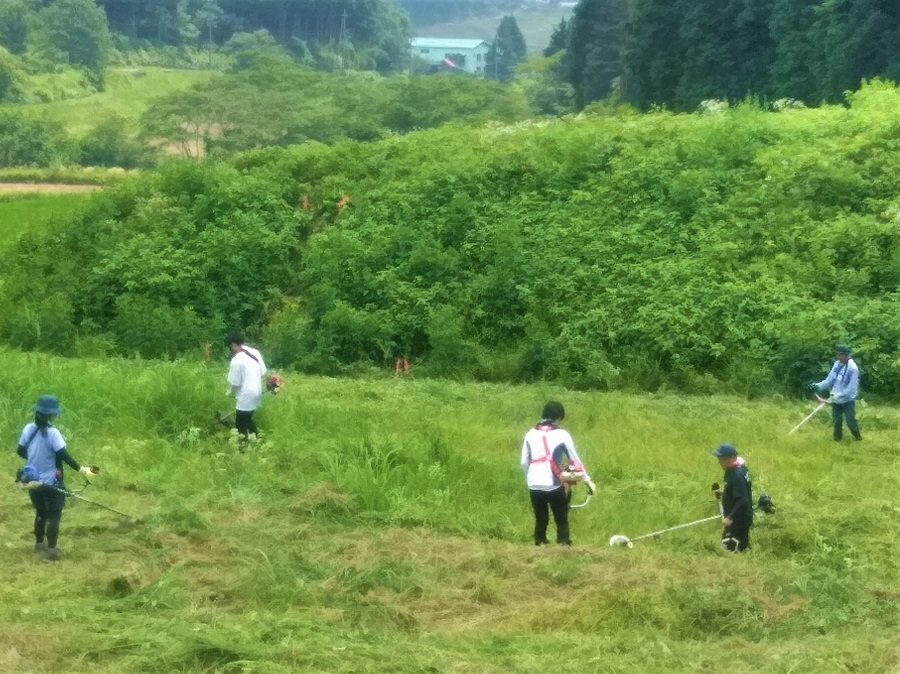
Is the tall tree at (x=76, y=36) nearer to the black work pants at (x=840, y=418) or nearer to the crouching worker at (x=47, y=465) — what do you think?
the black work pants at (x=840, y=418)

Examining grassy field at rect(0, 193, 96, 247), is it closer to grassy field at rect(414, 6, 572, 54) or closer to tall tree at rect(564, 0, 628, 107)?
tall tree at rect(564, 0, 628, 107)

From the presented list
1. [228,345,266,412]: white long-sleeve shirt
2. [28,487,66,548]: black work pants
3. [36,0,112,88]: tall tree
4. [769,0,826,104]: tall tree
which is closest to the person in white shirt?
[228,345,266,412]: white long-sleeve shirt

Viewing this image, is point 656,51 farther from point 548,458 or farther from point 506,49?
point 506,49

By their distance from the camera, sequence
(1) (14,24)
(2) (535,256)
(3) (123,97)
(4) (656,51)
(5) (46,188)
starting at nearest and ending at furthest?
(2) (535,256)
(5) (46,188)
(4) (656,51)
(3) (123,97)
(1) (14,24)

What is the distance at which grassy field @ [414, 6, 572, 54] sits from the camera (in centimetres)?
10725

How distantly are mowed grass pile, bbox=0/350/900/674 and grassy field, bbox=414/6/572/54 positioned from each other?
91.1m

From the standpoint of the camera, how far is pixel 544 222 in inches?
815

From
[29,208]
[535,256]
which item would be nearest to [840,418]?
[535,256]

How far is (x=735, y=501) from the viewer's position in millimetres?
8930

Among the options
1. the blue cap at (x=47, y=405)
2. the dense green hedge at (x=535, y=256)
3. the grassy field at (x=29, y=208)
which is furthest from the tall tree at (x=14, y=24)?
the blue cap at (x=47, y=405)

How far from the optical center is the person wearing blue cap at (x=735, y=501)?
8852 millimetres

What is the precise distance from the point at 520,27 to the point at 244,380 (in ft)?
351

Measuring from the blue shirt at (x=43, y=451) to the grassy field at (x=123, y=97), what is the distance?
3848 centimetres

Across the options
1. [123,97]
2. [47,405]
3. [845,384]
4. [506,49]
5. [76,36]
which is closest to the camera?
[47,405]
